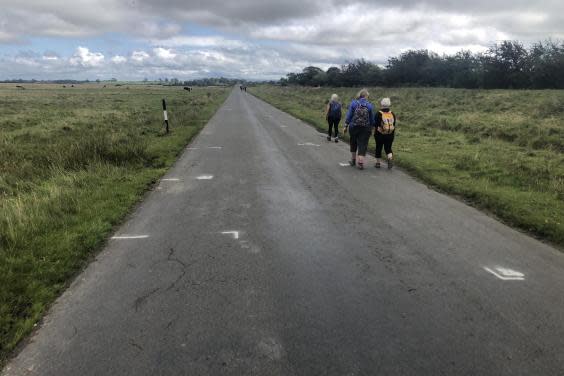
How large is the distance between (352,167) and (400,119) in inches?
617

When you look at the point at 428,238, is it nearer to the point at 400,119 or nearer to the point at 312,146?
the point at 312,146

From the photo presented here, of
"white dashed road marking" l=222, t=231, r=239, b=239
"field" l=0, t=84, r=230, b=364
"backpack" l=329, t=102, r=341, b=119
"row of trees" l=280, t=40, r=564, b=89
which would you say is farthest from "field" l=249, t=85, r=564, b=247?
"row of trees" l=280, t=40, r=564, b=89

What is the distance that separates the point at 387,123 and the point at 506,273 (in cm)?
644

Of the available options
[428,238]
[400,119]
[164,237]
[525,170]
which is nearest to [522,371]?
[428,238]

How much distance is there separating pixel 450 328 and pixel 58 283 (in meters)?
3.96

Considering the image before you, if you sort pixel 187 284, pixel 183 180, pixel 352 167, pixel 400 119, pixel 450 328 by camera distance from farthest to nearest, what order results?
pixel 400 119 → pixel 352 167 → pixel 183 180 → pixel 187 284 → pixel 450 328

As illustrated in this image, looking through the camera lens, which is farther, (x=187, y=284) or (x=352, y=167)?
(x=352, y=167)

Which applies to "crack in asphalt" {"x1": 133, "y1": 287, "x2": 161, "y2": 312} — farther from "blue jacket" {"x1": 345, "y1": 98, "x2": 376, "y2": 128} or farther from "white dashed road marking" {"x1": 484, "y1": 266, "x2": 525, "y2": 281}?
"blue jacket" {"x1": 345, "y1": 98, "x2": 376, "y2": 128}

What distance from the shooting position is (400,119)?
82.5 feet

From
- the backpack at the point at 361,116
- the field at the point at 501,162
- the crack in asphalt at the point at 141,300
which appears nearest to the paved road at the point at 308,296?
the crack in asphalt at the point at 141,300

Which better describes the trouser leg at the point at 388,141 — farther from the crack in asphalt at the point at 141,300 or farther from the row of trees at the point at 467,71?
the row of trees at the point at 467,71

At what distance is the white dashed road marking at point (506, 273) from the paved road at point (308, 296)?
1.9 inches

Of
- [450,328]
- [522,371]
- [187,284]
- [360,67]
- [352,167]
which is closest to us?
[522,371]

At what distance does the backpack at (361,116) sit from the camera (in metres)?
10.9
